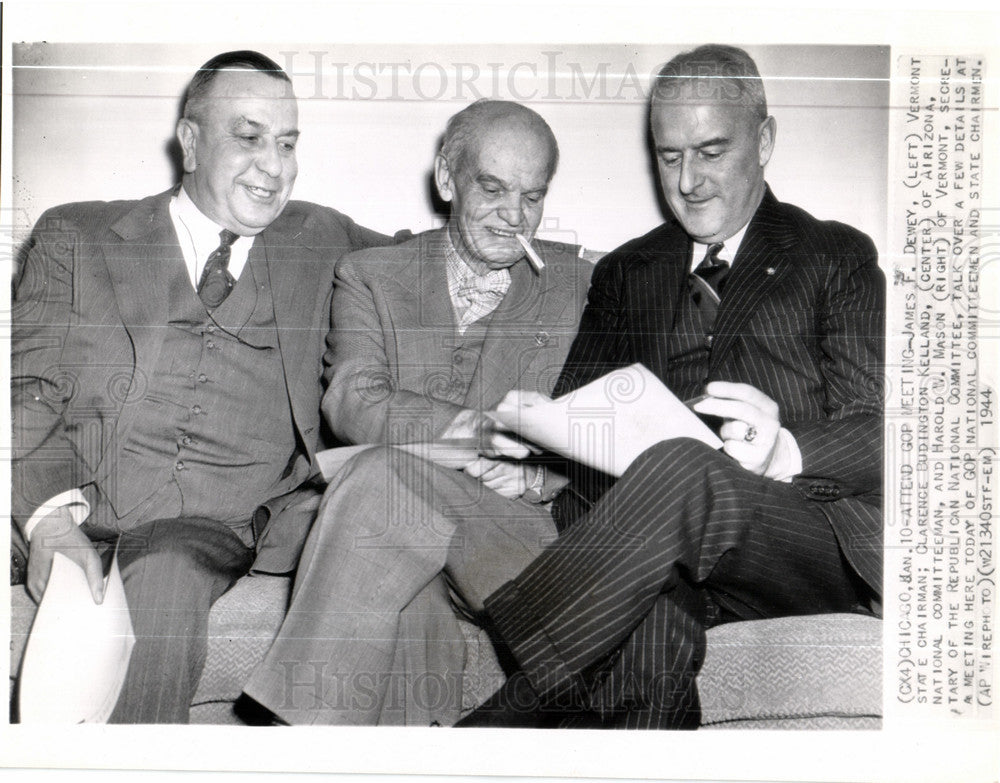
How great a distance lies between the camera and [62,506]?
1948 millimetres

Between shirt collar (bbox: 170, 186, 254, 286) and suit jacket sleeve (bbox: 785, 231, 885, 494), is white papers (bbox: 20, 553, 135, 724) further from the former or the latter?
suit jacket sleeve (bbox: 785, 231, 885, 494)

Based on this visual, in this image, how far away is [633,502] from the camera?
173 centimetres

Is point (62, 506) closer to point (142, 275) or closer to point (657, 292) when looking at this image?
point (142, 275)

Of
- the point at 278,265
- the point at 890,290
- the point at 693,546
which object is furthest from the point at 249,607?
the point at 890,290

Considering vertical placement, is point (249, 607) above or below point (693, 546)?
below

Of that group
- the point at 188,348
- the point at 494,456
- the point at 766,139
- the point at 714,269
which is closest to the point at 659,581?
the point at 494,456

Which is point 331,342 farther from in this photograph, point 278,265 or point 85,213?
point 85,213

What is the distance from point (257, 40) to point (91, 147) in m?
0.39

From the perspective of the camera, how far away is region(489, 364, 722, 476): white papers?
6.09 feet

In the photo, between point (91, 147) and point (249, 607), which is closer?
point (249, 607)

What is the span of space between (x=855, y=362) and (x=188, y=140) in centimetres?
135

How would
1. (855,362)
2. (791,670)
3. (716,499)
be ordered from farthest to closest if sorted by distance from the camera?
(855,362) → (791,670) → (716,499)

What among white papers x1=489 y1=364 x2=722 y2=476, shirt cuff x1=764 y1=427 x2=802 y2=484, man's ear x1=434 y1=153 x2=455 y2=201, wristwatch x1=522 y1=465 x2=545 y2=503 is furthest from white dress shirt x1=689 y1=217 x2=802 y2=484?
man's ear x1=434 y1=153 x2=455 y2=201

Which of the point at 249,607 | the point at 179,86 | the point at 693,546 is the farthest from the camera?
the point at 179,86
